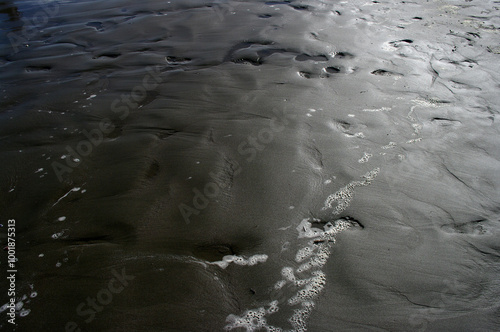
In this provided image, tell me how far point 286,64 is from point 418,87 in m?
1.64

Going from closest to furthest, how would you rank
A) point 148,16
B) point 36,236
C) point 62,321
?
point 62,321, point 36,236, point 148,16

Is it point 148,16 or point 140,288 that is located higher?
point 148,16

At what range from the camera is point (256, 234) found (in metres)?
2.42

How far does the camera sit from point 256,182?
9.34ft

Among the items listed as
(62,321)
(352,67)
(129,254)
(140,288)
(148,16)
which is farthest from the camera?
(148,16)

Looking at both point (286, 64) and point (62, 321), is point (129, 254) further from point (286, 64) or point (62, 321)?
point (286, 64)

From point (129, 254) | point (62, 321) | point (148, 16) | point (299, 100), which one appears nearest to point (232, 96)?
point (299, 100)

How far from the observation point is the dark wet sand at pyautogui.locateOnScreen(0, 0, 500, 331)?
2023 mm

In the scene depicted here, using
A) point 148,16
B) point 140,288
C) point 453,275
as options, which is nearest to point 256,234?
point 140,288

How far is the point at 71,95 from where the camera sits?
4.13 meters

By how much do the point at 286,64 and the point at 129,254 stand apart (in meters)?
3.29

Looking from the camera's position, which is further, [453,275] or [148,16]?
[148,16]

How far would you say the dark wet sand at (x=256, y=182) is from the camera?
202 centimetres

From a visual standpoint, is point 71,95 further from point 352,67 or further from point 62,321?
point 352,67
